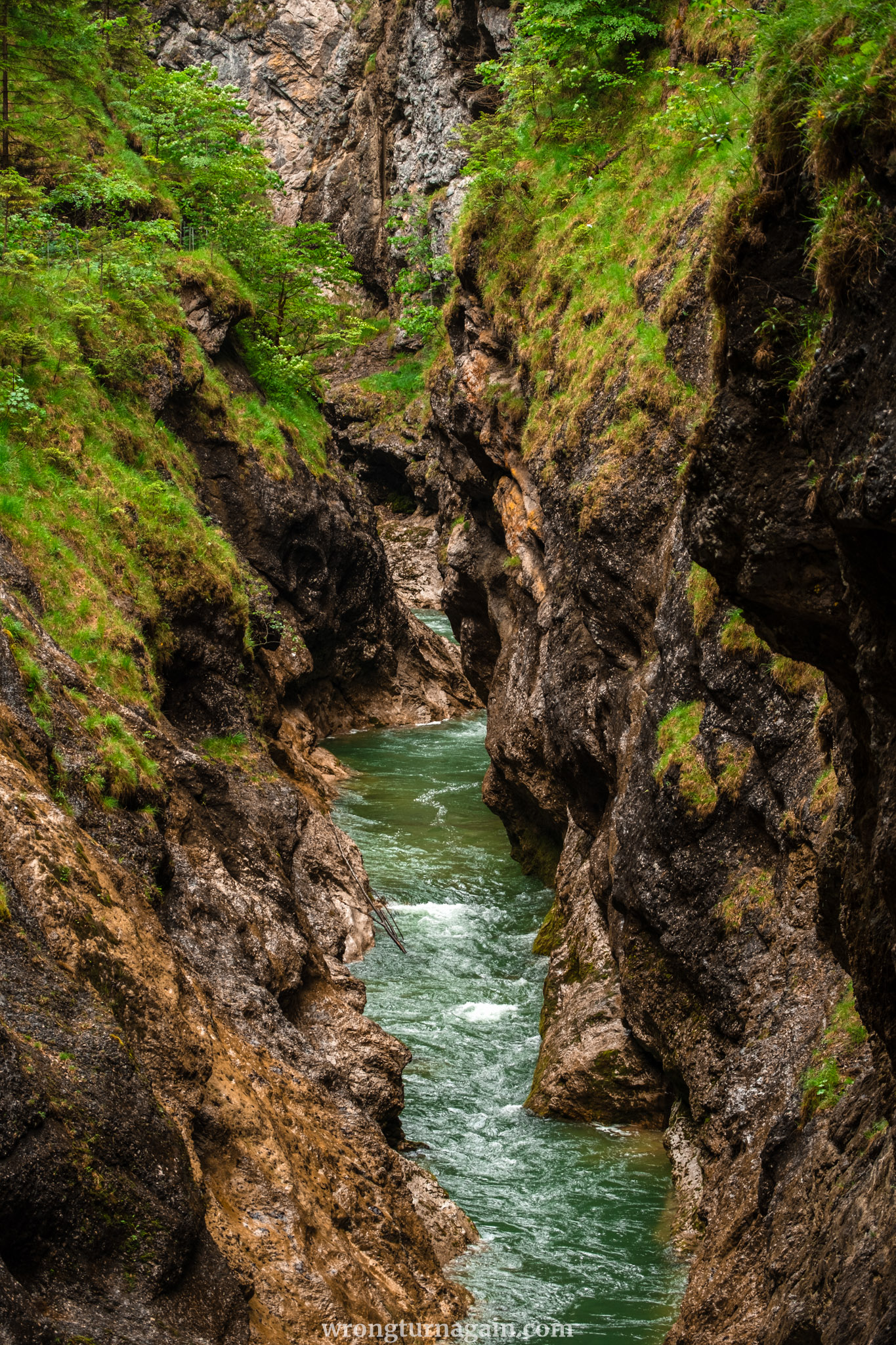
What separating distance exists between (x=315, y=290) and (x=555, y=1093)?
2448cm

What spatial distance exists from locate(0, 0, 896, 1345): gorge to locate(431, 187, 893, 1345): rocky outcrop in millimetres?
55

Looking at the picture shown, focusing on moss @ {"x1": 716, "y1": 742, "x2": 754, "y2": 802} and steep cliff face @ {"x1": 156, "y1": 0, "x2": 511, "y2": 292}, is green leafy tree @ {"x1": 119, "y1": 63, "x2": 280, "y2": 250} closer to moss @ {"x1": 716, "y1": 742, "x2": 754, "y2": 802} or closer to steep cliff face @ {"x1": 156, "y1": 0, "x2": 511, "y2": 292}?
moss @ {"x1": 716, "y1": 742, "x2": 754, "y2": 802}

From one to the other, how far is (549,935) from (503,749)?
14.0 feet

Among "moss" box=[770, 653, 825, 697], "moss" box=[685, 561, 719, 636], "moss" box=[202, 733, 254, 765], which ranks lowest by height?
"moss" box=[202, 733, 254, 765]

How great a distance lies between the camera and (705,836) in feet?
35.2

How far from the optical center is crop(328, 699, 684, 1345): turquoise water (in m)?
9.75

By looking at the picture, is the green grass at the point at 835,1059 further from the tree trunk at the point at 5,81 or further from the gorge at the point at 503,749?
the tree trunk at the point at 5,81

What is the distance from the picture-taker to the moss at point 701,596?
10602mm

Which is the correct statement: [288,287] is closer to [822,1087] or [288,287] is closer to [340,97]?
[822,1087]

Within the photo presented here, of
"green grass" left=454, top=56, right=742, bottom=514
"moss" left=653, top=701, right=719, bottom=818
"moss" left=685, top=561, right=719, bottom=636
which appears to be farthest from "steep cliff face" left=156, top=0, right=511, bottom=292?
"moss" left=653, top=701, right=719, bottom=818

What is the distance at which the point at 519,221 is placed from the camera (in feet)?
65.7

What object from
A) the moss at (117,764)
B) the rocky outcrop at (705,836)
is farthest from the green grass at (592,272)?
the moss at (117,764)

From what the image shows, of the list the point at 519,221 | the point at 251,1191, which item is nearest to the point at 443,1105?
the point at 251,1191

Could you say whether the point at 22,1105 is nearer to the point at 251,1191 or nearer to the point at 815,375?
the point at 251,1191
